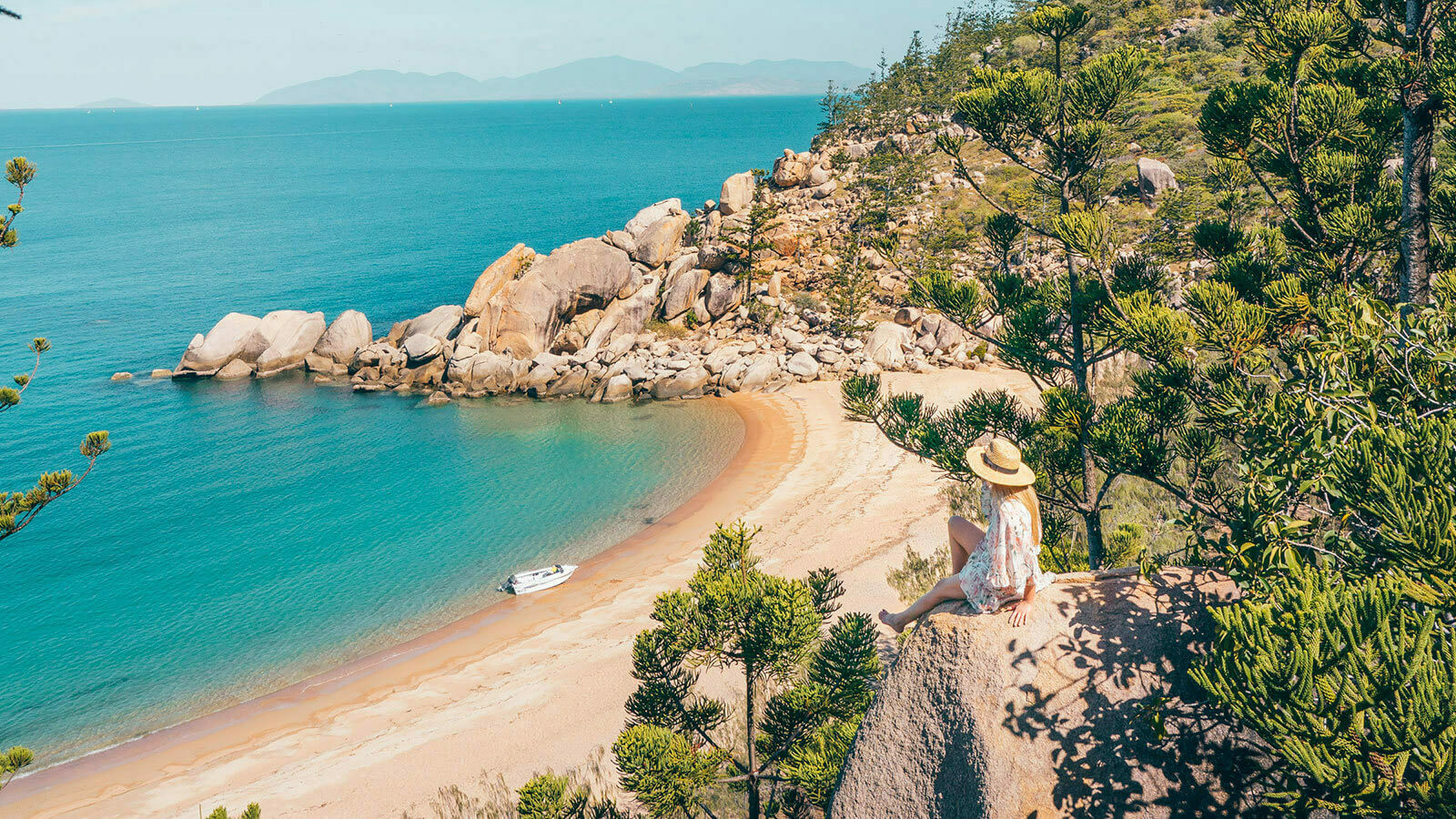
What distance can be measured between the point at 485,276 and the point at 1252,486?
37.2m

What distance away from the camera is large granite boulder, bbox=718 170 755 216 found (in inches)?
1672

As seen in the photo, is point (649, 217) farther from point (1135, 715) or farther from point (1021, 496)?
point (1135, 715)

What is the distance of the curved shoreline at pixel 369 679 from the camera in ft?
50.2

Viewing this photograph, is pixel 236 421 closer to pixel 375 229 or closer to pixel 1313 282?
pixel 1313 282

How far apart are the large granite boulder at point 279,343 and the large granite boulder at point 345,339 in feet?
2.26

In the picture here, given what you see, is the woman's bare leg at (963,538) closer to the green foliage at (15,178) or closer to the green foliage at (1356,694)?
the green foliage at (1356,694)

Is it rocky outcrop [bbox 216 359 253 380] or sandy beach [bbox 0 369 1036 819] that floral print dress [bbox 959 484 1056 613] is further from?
rocky outcrop [bbox 216 359 253 380]

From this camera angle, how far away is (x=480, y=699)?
53.1 feet

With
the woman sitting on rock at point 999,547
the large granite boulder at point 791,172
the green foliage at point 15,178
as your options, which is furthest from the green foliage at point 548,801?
the large granite boulder at point 791,172

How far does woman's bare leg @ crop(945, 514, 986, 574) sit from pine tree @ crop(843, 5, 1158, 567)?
116 inches

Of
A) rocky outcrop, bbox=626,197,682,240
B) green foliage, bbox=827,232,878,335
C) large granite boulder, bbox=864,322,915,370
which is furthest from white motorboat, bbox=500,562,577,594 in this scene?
rocky outcrop, bbox=626,197,682,240

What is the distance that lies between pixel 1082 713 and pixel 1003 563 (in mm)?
1052

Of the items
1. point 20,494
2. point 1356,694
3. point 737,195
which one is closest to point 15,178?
point 20,494

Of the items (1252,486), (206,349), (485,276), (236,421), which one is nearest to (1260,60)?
(1252,486)
